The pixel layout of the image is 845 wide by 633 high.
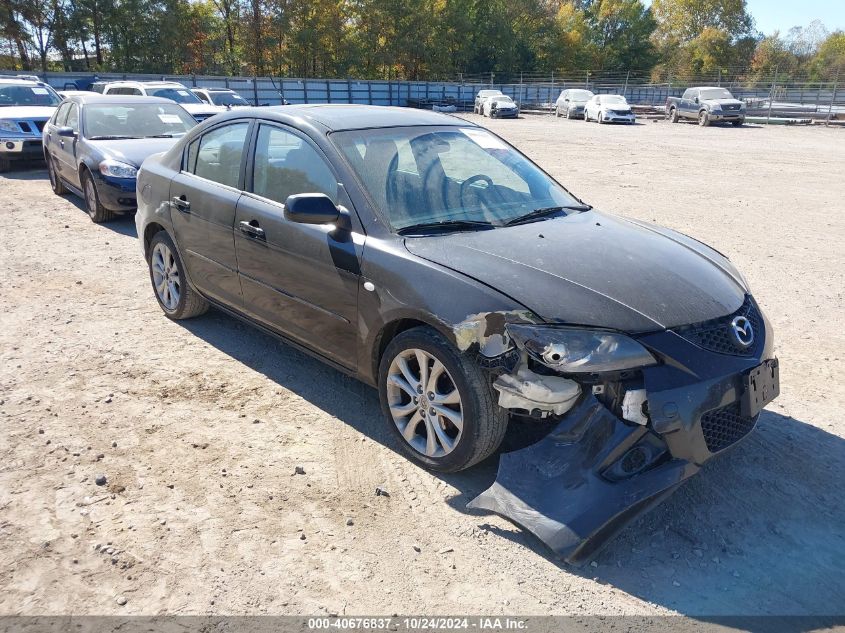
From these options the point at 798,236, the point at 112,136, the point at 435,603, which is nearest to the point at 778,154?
the point at 798,236

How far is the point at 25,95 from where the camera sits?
47.0 ft

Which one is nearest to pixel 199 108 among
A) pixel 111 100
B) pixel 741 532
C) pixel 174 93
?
pixel 174 93

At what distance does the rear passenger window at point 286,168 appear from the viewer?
12.7 feet

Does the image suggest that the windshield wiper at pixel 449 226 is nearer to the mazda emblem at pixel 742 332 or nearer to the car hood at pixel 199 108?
the mazda emblem at pixel 742 332

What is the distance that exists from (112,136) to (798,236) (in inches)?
362

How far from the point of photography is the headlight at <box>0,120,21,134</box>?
13.0m

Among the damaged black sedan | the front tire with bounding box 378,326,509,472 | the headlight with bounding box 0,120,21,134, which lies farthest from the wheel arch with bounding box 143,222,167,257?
the headlight with bounding box 0,120,21,134

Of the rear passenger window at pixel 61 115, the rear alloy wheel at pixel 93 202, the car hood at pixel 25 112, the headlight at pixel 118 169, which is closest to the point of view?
the headlight at pixel 118 169

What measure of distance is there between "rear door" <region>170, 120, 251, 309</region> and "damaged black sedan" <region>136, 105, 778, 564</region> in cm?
2

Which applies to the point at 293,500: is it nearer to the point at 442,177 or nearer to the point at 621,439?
the point at 621,439

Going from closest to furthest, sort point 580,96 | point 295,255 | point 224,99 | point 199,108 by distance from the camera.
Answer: point 295,255 → point 199,108 → point 224,99 → point 580,96

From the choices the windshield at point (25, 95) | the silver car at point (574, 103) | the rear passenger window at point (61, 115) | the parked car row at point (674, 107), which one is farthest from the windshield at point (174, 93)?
the silver car at point (574, 103)

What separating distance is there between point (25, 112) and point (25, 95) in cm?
133

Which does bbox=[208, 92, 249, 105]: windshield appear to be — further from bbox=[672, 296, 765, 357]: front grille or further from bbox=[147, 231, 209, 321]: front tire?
bbox=[672, 296, 765, 357]: front grille
